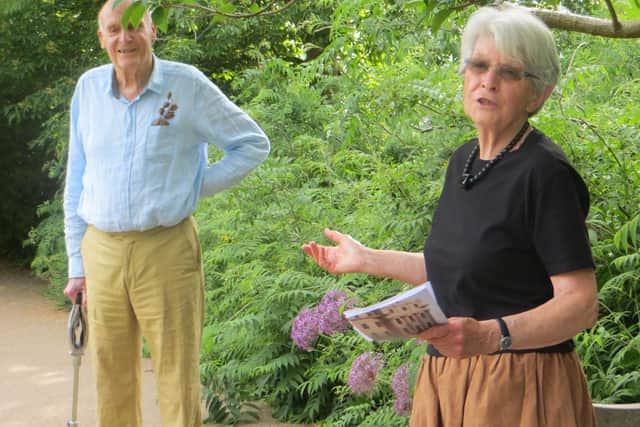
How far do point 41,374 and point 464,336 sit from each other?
5821 mm

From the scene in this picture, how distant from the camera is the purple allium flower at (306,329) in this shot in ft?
15.3

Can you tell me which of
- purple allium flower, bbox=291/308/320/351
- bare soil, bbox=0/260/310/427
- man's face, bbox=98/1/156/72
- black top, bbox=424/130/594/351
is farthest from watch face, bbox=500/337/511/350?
bare soil, bbox=0/260/310/427

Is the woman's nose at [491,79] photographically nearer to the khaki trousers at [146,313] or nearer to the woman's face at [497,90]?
the woman's face at [497,90]

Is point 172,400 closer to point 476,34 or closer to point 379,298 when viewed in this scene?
point 379,298

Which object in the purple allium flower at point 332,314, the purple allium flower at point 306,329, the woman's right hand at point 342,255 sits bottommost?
the purple allium flower at point 306,329

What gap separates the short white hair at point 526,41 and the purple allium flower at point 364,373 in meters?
2.36

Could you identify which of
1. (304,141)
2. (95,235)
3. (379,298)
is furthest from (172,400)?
(304,141)

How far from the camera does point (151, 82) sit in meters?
3.67

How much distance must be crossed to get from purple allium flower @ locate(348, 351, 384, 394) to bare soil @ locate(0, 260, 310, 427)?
133cm

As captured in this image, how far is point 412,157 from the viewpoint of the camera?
4.82m

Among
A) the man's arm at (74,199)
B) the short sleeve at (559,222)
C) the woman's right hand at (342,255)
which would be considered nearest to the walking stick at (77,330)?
the man's arm at (74,199)

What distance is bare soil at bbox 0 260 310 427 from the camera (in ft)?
19.2

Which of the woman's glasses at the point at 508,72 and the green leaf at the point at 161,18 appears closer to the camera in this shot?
the woman's glasses at the point at 508,72

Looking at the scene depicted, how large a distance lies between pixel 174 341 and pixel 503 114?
6.81ft
